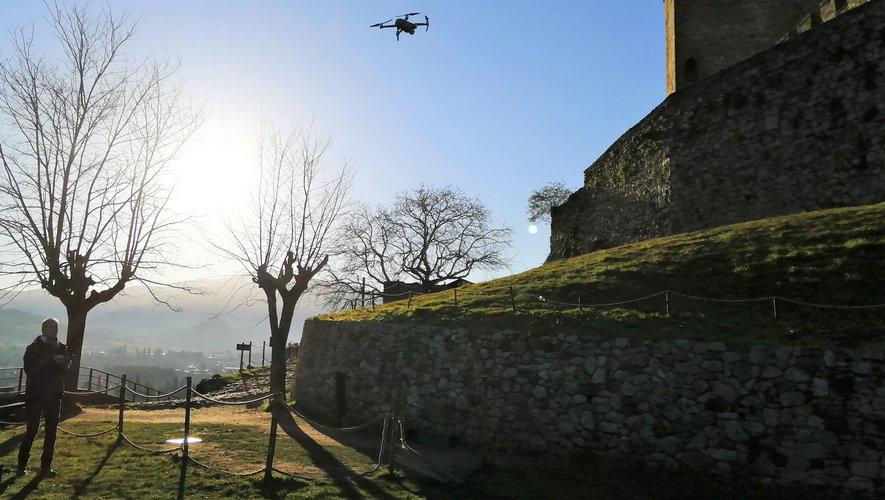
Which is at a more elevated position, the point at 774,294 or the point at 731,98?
the point at 731,98

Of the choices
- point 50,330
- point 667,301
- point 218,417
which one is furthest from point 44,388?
point 667,301

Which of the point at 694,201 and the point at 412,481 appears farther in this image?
the point at 694,201

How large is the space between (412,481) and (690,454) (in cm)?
479

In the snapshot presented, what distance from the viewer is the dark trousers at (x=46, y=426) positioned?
777 centimetres

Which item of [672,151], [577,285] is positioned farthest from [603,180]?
[577,285]

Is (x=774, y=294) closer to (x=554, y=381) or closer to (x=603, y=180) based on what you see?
(x=554, y=381)

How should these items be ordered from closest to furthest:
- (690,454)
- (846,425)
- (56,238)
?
(846,425)
(690,454)
(56,238)

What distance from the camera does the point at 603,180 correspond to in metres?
28.0

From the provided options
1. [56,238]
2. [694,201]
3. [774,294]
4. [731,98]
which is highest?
[731,98]

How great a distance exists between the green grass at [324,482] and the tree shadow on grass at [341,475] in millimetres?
31

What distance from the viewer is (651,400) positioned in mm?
9531

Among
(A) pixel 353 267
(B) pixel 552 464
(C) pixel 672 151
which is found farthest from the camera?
(A) pixel 353 267

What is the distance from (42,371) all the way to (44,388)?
0.85 feet

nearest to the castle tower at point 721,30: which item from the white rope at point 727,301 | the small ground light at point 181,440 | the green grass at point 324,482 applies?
the white rope at point 727,301
